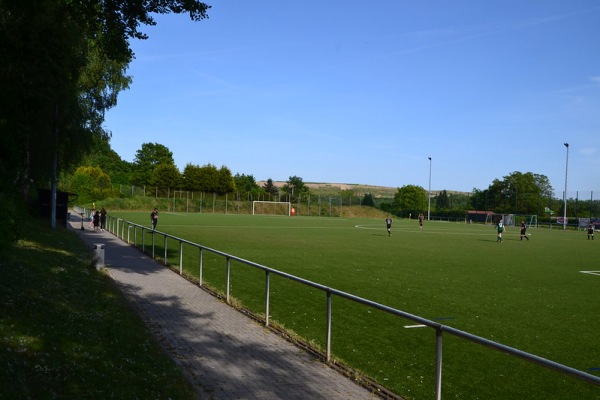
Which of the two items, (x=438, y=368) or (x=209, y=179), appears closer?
(x=438, y=368)

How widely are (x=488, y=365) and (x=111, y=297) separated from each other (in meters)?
6.62

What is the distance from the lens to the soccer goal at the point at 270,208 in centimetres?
10081

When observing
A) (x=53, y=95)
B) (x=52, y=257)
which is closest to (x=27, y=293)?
(x=52, y=257)

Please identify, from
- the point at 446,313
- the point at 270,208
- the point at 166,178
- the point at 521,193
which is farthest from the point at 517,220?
the point at 446,313

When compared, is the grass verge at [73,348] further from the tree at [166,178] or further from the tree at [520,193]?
the tree at [166,178]

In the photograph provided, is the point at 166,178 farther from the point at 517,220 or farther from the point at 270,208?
the point at 517,220

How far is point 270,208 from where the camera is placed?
339 ft

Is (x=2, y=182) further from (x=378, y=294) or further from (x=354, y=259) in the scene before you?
(x=354, y=259)

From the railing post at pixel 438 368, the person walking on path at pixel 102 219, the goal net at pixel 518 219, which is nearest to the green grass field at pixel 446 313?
the railing post at pixel 438 368

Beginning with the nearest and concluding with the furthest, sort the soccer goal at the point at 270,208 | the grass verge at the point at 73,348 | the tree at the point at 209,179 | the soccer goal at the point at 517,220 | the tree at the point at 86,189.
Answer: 1. the grass verge at the point at 73,348
2. the soccer goal at the point at 517,220
3. the tree at the point at 86,189
4. the soccer goal at the point at 270,208
5. the tree at the point at 209,179

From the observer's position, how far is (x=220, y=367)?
688cm

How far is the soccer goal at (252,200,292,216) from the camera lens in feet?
331

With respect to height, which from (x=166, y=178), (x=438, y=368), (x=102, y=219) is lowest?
(x=102, y=219)

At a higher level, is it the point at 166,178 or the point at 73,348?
the point at 166,178
